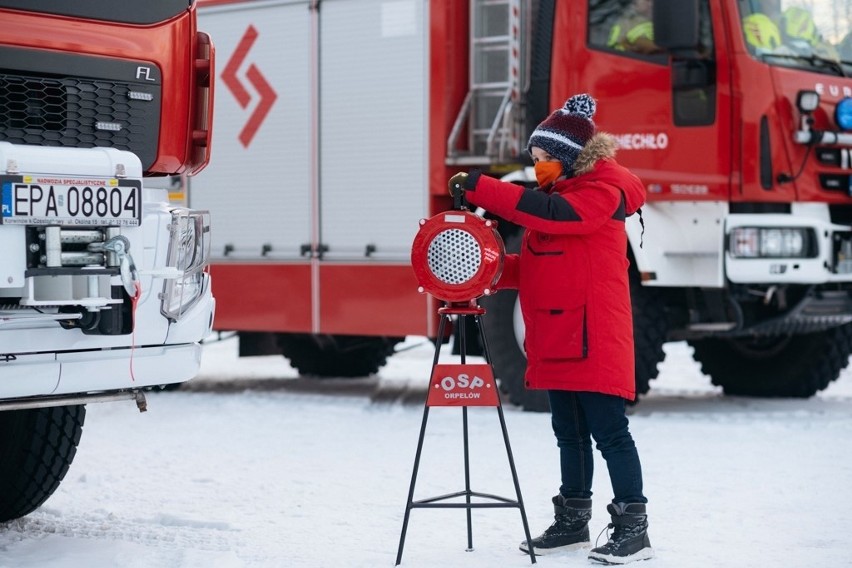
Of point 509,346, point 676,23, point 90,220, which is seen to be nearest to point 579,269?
point 90,220

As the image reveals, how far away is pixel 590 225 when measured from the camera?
16.7 ft

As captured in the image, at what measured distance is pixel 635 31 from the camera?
343 inches

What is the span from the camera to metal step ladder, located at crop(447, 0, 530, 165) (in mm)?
9164

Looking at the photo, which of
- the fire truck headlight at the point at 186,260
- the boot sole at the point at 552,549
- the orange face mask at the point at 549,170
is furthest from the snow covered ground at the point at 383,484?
the orange face mask at the point at 549,170

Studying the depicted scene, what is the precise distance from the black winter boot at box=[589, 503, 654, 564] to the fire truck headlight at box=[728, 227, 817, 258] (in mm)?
3565

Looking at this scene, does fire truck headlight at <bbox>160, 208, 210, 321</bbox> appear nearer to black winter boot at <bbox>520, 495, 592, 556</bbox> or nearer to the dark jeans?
the dark jeans

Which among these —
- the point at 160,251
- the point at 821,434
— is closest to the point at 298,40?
the point at 821,434

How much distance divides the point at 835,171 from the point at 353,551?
454 centimetres

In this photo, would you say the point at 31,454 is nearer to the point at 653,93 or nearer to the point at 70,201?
the point at 70,201

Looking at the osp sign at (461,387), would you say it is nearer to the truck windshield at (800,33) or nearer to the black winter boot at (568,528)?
the black winter boot at (568,528)

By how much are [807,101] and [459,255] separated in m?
4.06

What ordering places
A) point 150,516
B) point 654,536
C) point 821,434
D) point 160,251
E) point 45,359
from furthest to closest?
1. point 821,434
2. point 150,516
3. point 654,536
4. point 160,251
5. point 45,359

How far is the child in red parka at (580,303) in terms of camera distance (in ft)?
16.6

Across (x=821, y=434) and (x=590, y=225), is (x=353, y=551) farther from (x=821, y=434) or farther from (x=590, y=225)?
(x=821, y=434)
